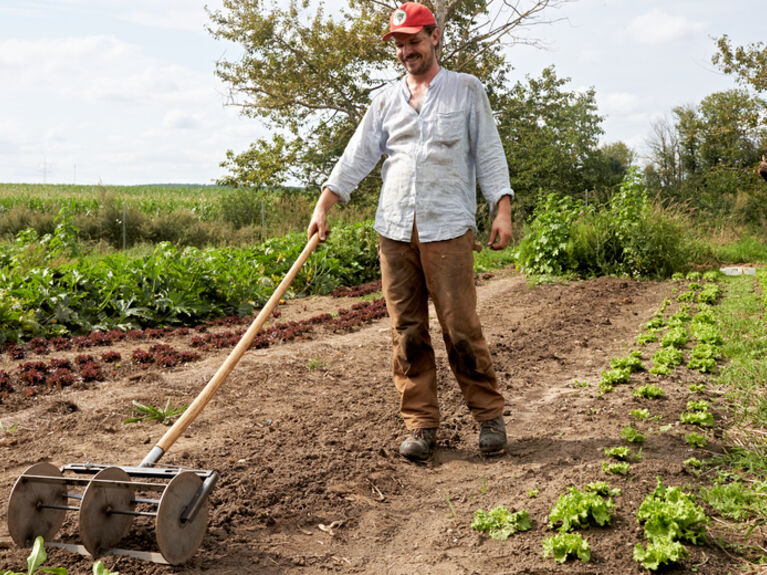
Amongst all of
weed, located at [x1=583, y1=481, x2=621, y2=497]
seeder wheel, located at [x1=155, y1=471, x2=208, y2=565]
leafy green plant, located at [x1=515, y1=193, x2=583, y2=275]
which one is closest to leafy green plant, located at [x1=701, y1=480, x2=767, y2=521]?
weed, located at [x1=583, y1=481, x2=621, y2=497]

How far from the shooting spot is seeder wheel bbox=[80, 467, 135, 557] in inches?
100

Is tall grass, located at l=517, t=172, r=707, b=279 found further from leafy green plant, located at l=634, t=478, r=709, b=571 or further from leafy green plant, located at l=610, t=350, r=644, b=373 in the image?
leafy green plant, located at l=634, t=478, r=709, b=571

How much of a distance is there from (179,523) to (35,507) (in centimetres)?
63

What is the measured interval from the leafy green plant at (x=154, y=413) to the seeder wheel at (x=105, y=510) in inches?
69.2

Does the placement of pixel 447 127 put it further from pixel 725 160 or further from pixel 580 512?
pixel 725 160

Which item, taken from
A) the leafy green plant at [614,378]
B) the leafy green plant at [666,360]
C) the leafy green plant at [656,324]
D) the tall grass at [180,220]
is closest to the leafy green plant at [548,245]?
the leafy green plant at [656,324]

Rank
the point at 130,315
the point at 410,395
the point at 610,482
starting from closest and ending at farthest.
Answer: the point at 610,482 < the point at 410,395 < the point at 130,315

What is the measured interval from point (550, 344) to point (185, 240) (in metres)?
12.4

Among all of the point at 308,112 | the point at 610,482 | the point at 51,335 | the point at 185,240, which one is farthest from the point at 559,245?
the point at 308,112

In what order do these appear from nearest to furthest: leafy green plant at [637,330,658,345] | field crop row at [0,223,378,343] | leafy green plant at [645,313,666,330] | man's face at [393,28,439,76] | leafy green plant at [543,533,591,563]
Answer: leafy green plant at [543,533,591,563] < man's face at [393,28,439,76] < leafy green plant at [637,330,658,345] < field crop row at [0,223,378,343] < leafy green plant at [645,313,666,330]

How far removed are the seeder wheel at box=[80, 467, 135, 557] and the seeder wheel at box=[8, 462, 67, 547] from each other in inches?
8.3

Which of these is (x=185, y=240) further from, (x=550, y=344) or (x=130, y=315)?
(x=550, y=344)

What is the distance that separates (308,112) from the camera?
20094mm

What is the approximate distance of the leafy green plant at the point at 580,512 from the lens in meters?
2.80
